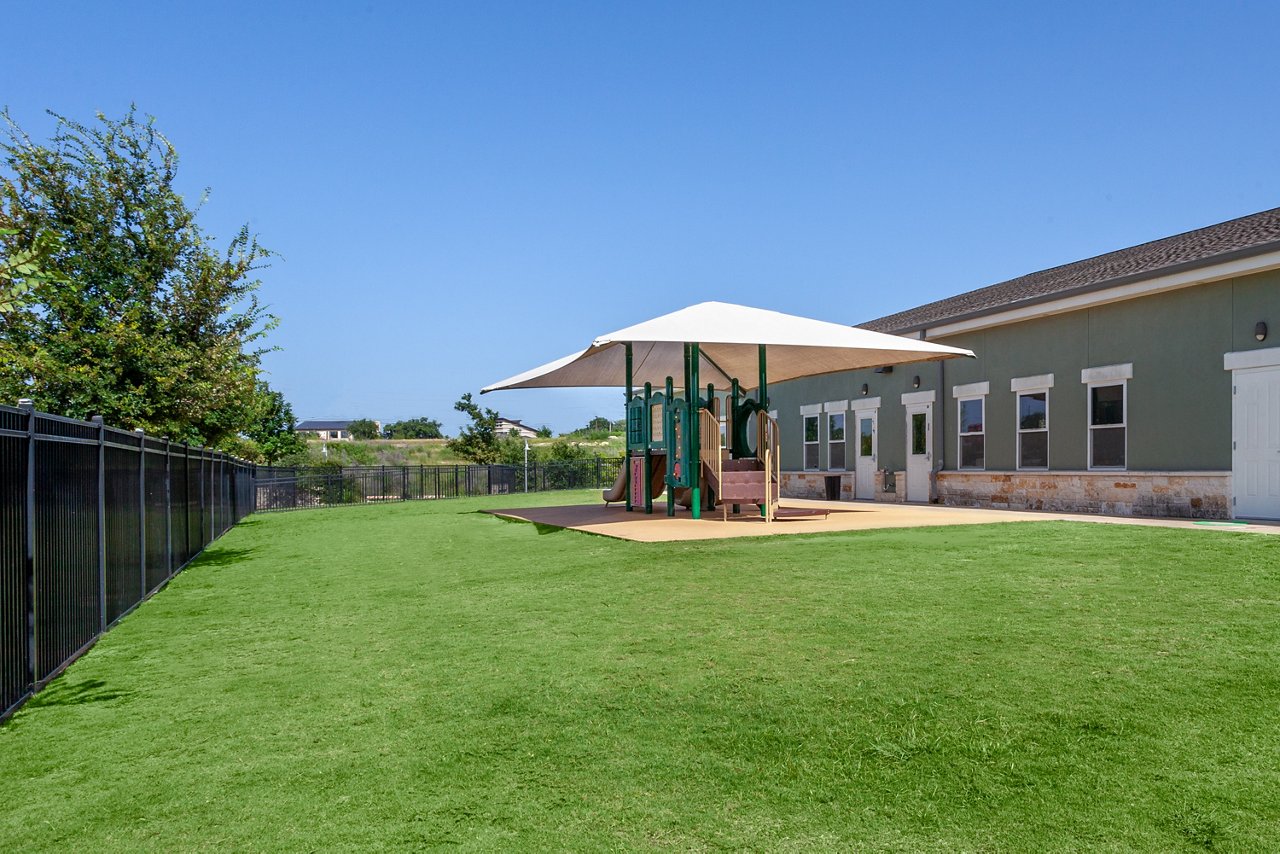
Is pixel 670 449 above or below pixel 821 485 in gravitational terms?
above

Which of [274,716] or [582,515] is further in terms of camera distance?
[582,515]

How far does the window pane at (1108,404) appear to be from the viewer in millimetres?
14453

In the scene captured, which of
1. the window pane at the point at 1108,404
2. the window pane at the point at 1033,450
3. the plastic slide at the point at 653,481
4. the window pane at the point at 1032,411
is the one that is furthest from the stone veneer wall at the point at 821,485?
the plastic slide at the point at 653,481

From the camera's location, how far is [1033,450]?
16188mm

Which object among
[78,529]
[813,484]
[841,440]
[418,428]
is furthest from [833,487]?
[418,428]

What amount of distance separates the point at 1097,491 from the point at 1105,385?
1.80 metres

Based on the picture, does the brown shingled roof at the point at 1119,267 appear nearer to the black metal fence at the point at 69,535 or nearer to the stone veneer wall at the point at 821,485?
the stone veneer wall at the point at 821,485

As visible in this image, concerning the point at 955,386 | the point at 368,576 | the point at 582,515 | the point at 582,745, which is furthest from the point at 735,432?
the point at 582,745

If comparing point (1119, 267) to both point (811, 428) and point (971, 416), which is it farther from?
point (811, 428)

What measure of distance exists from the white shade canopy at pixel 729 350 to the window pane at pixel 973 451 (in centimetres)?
296

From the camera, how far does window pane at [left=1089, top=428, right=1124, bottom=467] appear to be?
14.5 metres

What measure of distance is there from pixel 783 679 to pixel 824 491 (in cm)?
1804

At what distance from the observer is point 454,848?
114 inches

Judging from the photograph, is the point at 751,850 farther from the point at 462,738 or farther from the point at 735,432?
the point at 735,432
